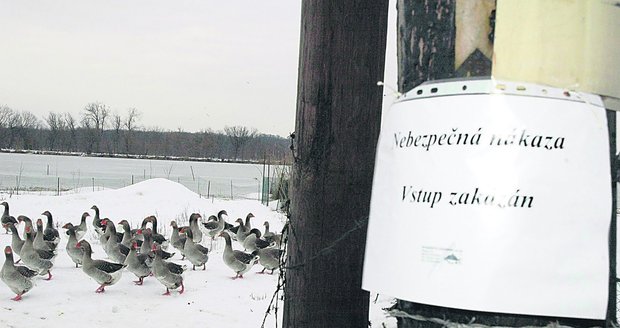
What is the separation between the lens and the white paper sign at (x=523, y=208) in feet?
4.57

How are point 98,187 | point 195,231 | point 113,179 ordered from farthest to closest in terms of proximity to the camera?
point 113,179 < point 98,187 < point 195,231

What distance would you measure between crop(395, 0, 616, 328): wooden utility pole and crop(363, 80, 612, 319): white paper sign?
0.04 m

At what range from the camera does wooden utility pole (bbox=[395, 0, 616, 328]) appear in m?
1.44

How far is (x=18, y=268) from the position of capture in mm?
8711

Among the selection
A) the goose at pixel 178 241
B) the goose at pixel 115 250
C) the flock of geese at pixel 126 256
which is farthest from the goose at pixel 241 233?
the goose at pixel 115 250

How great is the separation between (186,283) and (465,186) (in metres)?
8.85

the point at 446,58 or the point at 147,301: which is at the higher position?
the point at 446,58

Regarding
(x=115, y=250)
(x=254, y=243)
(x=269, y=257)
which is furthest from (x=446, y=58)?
(x=254, y=243)

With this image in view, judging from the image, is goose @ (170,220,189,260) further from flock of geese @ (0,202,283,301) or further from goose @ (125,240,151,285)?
goose @ (125,240,151,285)

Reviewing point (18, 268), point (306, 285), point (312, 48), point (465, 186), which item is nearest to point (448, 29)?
point (465, 186)

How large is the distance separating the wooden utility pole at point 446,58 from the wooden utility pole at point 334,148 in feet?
3.16

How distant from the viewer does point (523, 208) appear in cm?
139

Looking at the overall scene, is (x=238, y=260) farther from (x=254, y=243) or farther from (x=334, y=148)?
(x=334, y=148)

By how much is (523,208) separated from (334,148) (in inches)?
50.0
